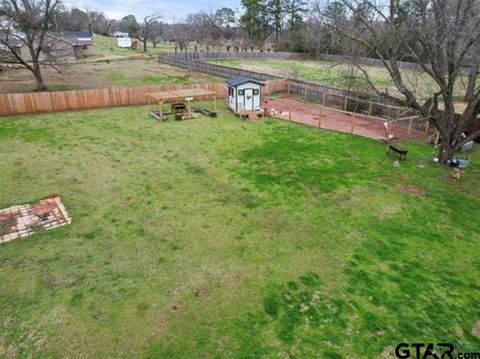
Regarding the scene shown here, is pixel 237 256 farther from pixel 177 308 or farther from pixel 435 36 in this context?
pixel 435 36

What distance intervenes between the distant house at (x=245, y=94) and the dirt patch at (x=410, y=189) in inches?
457

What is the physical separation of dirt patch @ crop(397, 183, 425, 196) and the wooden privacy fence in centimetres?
1652

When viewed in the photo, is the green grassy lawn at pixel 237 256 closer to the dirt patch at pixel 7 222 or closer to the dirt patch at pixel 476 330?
the dirt patch at pixel 476 330

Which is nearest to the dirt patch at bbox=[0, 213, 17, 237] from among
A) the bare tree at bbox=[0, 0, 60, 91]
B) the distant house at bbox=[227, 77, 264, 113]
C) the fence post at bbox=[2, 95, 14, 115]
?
the fence post at bbox=[2, 95, 14, 115]

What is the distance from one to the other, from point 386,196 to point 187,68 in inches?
1234

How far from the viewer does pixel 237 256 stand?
8.13 m

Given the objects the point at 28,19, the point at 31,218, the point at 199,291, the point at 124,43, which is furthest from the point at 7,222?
the point at 124,43

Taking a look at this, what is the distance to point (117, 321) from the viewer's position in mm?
6254

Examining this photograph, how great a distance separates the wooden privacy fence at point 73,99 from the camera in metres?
19.6

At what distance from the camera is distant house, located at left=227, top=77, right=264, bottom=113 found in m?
20.8

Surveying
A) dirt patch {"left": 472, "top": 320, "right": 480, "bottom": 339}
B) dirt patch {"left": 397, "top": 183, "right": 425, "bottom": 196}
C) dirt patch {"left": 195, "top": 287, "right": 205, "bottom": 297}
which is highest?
dirt patch {"left": 397, "top": 183, "right": 425, "bottom": 196}

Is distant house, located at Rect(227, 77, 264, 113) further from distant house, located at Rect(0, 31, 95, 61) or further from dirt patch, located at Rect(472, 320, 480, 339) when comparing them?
distant house, located at Rect(0, 31, 95, 61)

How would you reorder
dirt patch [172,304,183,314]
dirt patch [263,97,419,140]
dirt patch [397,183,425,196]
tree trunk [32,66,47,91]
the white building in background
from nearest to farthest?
dirt patch [172,304,183,314]
dirt patch [397,183,425,196]
dirt patch [263,97,419,140]
tree trunk [32,66,47,91]
the white building in background

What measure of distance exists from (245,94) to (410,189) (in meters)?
12.2
